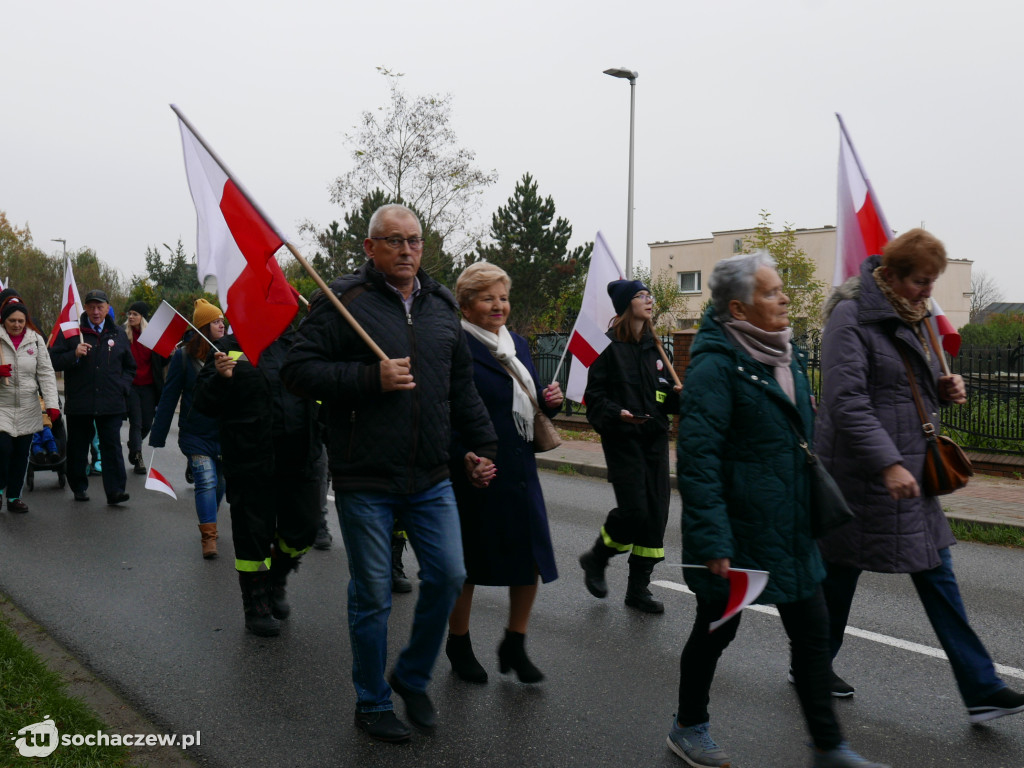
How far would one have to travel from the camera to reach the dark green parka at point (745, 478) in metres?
3.11

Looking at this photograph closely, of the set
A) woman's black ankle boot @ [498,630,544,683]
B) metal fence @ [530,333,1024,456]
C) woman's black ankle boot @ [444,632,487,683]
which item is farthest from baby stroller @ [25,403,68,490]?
woman's black ankle boot @ [498,630,544,683]

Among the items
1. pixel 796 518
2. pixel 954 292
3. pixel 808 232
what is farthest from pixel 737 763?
pixel 954 292

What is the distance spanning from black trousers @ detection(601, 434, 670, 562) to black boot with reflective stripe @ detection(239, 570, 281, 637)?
1.89 m

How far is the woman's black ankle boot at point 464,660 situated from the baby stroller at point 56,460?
669 centimetres

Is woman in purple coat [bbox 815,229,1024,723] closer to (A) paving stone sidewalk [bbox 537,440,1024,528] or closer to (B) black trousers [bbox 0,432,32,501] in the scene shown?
(A) paving stone sidewalk [bbox 537,440,1024,528]

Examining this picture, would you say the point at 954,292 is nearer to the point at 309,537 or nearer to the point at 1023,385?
the point at 1023,385

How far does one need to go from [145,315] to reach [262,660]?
24.2 feet

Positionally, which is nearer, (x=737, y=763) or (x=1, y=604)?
(x=737, y=763)

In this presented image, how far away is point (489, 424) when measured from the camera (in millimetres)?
3963

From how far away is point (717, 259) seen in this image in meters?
56.6

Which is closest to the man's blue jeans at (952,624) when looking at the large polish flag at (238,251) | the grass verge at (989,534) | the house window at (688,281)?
the large polish flag at (238,251)

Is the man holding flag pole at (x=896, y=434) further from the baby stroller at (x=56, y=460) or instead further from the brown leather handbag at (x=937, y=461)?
the baby stroller at (x=56, y=460)

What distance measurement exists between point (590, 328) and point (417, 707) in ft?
9.48

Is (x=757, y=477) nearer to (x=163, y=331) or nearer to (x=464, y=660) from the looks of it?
(x=464, y=660)
